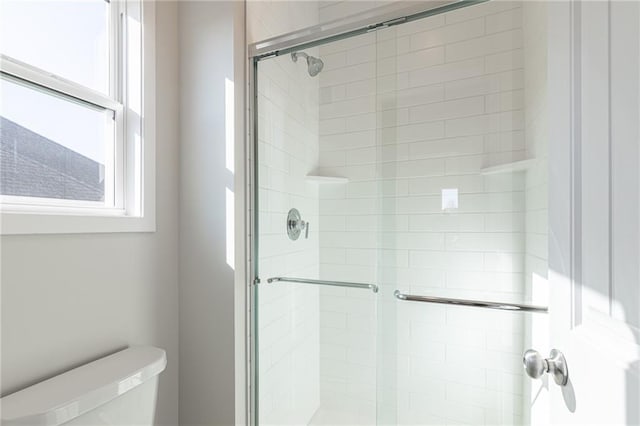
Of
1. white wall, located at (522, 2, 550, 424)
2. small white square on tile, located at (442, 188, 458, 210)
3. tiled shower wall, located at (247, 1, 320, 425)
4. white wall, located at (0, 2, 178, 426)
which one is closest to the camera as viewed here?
white wall, located at (0, 2, 178, 426)

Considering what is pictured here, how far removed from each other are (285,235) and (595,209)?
1171mm

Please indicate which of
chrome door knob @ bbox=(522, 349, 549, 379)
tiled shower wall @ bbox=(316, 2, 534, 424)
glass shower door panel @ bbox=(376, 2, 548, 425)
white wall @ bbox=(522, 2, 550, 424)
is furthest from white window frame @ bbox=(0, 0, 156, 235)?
white wall @ bbox=(522, 2, 550, 424)

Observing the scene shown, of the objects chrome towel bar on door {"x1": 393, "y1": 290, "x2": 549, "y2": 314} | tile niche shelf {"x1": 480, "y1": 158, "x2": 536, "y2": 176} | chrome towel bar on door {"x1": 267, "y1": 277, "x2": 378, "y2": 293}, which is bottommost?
chrome towel bar on door {"x1": 393, "y1": 290, "x2": 549, "y2": 314}

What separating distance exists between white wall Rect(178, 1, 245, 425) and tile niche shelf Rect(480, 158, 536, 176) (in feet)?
3.14

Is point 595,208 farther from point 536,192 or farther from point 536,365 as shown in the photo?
point 536,192

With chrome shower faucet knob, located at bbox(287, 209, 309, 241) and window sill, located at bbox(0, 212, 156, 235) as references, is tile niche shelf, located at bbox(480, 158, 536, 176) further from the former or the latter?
window sill, located at bbox(0, 212, 156, 235)

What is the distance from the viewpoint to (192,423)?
4.38ft

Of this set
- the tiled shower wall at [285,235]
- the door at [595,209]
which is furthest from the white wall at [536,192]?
the tiled shower wall at [285,235]

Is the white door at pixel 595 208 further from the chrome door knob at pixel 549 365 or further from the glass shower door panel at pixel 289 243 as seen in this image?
the glass shower door panel at pixel 289 243

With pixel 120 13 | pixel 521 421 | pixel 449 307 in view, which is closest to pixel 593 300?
pixel 449 307

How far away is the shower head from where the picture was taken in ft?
4.93

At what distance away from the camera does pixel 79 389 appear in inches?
34.2

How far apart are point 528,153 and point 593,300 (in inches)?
33.2

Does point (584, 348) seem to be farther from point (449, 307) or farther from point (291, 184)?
point (291, 184)
